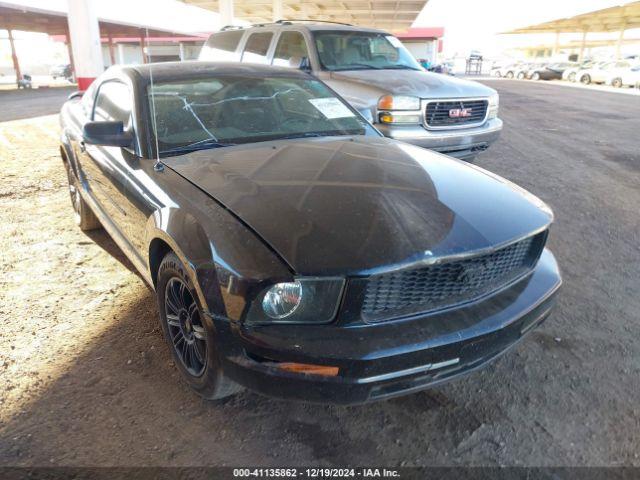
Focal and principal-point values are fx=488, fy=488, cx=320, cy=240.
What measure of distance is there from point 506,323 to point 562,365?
832 millimetres

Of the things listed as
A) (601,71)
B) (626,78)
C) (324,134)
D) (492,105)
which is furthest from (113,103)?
(601,71)

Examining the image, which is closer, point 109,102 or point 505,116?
point 109,102

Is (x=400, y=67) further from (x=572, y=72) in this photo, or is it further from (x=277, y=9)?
(x=572, y=72)

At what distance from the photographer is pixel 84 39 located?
32.3 feet

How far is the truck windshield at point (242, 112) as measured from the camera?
2.92m

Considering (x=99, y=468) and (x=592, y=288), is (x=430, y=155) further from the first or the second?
(x=99, y=468)

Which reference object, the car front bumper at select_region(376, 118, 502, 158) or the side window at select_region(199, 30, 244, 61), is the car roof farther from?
the side window at select_region(199, 30, 244, 61)

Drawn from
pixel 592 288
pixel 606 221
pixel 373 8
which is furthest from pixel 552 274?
pixel 373 8

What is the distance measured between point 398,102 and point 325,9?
74.3ft

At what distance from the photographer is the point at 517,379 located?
2488 mm

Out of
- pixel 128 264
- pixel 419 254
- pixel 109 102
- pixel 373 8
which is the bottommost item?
pixel 128 264

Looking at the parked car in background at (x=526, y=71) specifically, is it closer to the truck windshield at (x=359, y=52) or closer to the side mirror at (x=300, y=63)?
the truck windshield at (x=359, y=52)

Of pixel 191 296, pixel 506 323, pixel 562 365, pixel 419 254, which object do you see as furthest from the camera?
pixel 562 365

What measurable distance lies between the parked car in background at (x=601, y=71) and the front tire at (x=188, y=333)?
104ft
